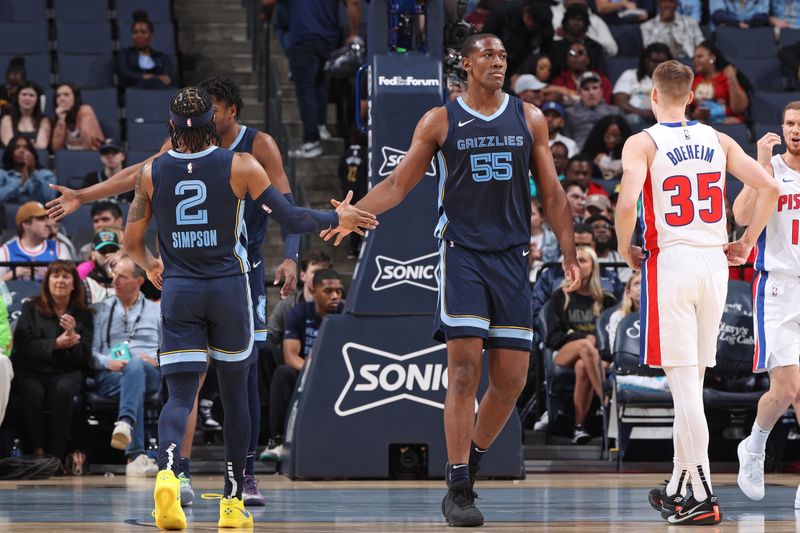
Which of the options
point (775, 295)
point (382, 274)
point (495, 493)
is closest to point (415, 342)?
point (382, 274)

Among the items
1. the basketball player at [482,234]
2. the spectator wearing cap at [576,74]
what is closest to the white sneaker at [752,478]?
the basketball player at [482,234]

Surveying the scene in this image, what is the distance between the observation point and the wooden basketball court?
5.67 metres

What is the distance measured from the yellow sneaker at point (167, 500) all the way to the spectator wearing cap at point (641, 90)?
910cm

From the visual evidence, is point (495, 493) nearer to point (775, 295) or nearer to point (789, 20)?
point (775, 295)

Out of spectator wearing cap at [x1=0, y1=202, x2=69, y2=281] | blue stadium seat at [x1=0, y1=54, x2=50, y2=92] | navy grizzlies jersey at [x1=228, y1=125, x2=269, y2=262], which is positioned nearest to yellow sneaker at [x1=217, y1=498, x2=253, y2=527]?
navy grizzlies jersey at [x1=228, y1=125, x2=269, y2=262]

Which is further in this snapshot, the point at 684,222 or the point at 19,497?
the point at 19,497

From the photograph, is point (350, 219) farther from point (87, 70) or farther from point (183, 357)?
point (87, 70)

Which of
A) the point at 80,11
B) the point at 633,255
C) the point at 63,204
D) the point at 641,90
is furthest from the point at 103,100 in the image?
the point at 633,255

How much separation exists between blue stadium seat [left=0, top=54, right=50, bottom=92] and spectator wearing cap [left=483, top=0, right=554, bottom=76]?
4385mm

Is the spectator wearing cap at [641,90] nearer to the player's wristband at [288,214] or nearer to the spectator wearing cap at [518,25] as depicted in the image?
the spectator wearing cap at [518,25]

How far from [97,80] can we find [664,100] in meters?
8.74

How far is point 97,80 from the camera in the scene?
13539 millimetres

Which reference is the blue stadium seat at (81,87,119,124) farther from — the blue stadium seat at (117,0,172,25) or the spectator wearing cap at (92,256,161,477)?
the spectator wearing cap at (92,256,161,477)

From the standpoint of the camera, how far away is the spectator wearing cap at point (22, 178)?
11555 mm
